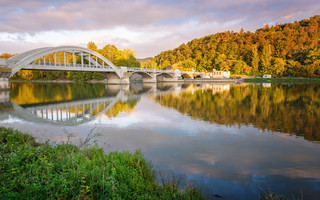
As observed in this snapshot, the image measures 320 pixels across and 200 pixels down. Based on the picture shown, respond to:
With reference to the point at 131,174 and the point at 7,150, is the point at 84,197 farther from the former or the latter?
the point at 7,150

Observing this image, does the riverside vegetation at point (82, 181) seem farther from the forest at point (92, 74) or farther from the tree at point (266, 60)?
the tree at point (266, 60)

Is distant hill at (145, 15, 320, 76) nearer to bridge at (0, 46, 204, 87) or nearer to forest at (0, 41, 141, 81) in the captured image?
forest at (0, 41, 141, 81)

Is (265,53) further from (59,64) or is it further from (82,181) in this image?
(82,181)

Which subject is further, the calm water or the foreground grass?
the calm water

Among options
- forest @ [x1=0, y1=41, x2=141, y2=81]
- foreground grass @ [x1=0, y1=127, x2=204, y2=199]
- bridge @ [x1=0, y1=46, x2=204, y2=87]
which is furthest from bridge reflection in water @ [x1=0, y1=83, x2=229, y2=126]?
forest @ [x1=0, y1=41, x2=141, y2=81]

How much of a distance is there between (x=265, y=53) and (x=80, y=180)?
95.4 meters

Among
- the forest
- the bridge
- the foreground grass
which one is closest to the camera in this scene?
the foreground grass

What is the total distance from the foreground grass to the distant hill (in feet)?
250

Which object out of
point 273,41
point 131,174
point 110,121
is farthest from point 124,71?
point 273,41

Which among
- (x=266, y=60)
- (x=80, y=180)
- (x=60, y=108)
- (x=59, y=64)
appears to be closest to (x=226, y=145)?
(x=80, y=180)

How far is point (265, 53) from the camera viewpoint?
285 ft

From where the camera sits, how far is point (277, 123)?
1099cm

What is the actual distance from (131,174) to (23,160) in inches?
92.9

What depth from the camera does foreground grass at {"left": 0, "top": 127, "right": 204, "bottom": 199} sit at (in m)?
3.54
